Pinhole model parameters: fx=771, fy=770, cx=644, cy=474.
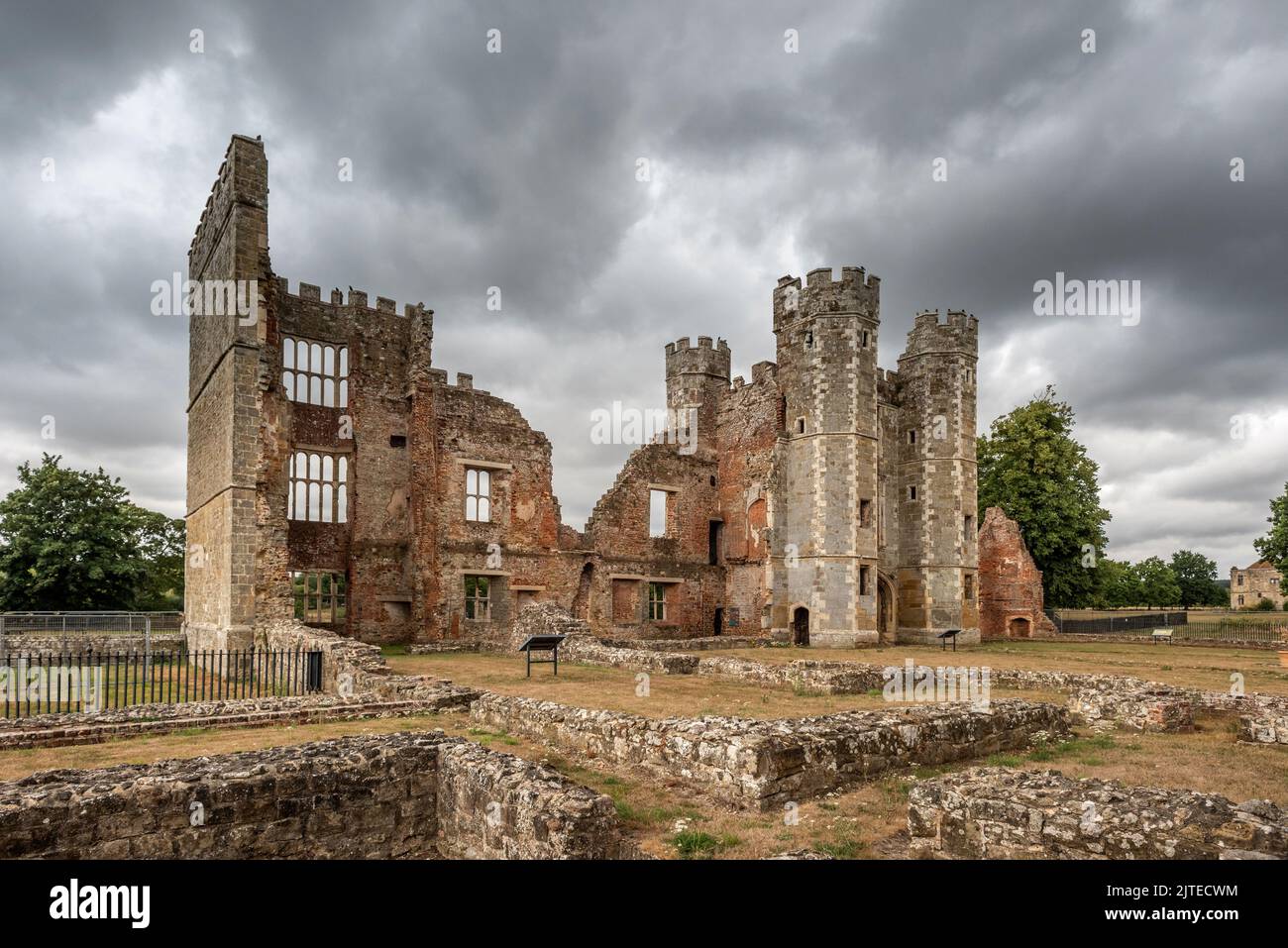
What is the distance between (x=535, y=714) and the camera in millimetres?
11586

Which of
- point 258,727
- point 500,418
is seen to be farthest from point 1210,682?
point 500,418

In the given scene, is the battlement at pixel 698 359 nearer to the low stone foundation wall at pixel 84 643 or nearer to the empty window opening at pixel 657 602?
the empty window opening at pixel 657 602

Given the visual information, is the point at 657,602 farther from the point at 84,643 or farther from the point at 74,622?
the point at 74,622

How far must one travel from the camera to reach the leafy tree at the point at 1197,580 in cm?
9206

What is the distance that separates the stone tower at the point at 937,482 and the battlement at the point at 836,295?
Result: 6.46 metres

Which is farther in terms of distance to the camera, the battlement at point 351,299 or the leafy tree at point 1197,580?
the leafy tree at point 1197,580

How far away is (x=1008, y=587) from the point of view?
4166cm

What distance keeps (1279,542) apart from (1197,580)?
235 ft

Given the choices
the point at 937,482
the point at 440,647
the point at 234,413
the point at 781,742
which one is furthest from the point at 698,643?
the point at 781,742

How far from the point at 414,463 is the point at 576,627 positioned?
9.34m

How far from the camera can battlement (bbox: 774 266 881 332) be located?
114ft

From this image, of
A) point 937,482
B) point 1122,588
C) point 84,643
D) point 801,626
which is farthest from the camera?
point 1122,588

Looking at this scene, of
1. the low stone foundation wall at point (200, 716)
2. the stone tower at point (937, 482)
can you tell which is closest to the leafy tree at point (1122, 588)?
the stone tower at point (937, 482)
